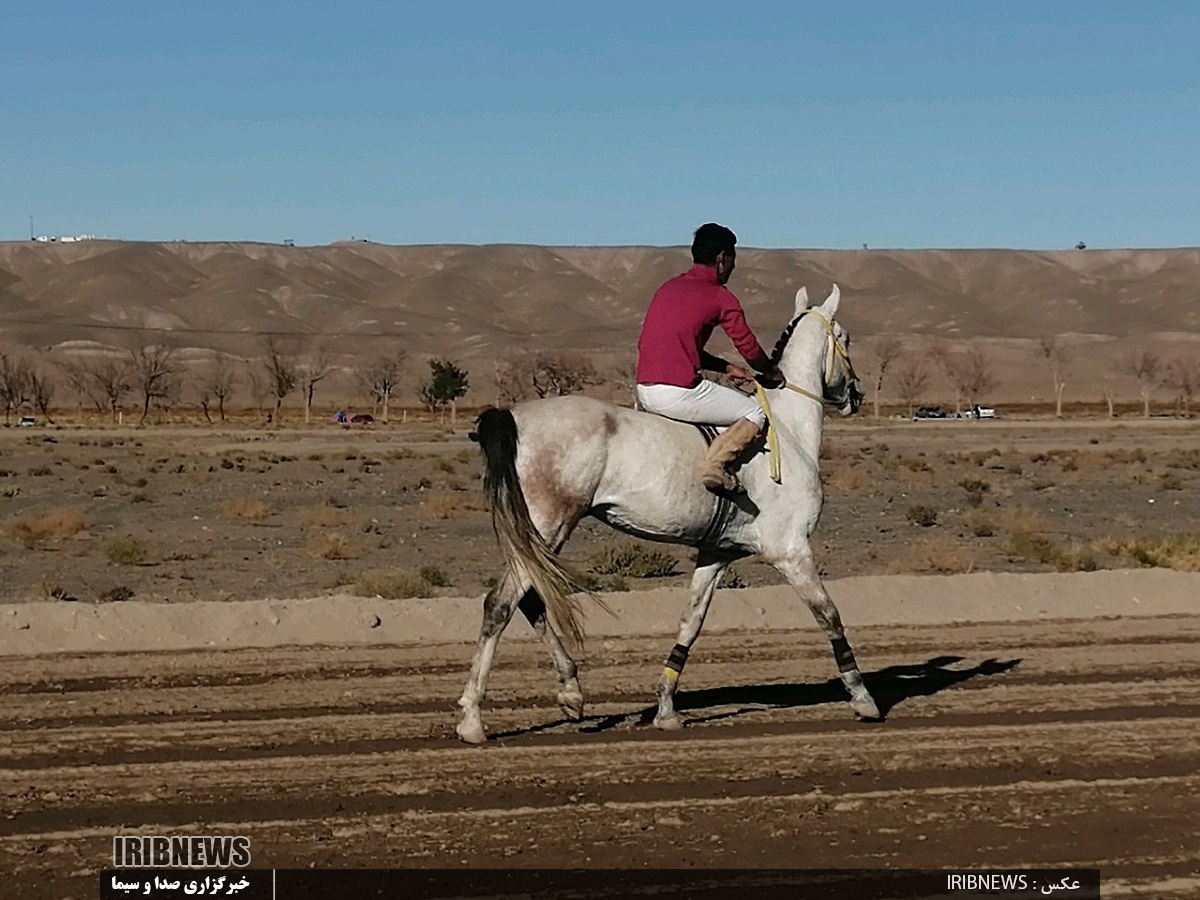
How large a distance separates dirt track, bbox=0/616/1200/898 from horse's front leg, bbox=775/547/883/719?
15cm

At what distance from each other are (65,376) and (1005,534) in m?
136

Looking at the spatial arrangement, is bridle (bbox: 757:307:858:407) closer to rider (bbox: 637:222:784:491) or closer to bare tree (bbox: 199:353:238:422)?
rider (bbox: 637:222:784:491)

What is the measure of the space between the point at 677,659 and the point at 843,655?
1034mm

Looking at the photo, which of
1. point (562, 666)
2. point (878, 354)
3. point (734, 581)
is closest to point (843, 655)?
point (562, 666)

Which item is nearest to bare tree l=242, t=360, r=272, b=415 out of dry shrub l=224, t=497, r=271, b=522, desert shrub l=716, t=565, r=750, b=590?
dry shrub l=224, t=497, r=271, b=522

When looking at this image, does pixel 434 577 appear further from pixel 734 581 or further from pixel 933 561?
pixel 933 561

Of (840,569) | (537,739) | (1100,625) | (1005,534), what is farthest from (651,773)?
(1005,534)

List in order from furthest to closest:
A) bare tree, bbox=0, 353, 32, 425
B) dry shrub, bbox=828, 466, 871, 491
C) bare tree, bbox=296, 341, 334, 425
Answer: bare tree, bbox=296, 341, 334, 425 → bare tree, bbox=0, 353, 32, 425 → dry shrub, bbox=828, 466, 871, 491

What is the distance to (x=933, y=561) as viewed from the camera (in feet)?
72.7

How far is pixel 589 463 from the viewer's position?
30.9ft

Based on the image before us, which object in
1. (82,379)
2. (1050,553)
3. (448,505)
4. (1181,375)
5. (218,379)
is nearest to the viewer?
(1050,553)

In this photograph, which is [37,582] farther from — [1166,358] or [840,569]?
[1166,358]

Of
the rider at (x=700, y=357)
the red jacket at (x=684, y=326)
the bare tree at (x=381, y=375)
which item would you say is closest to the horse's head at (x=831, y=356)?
the rider at (x=700, y=357)

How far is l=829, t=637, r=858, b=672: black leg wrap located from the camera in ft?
32.9
